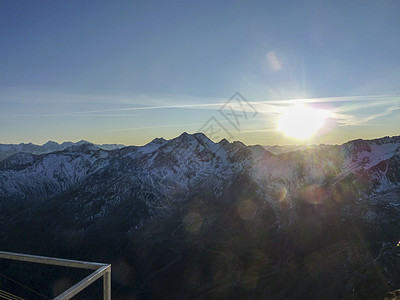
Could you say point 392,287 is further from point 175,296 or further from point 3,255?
point 3,255

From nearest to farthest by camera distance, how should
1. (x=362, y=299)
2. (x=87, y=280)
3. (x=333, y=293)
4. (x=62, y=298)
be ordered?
(x=62, y=298)
(x=87, y=280)
(x=362, y=299)
(x=333, y=293)

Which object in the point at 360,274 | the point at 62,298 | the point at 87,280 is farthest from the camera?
the point at 360,274

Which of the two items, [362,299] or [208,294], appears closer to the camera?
[362,299]

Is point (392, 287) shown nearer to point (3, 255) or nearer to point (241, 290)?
point (241, 290)

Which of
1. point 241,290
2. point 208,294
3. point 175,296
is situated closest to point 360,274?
point 241,290

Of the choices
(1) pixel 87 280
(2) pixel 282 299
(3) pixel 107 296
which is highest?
(1) pixel 87 280

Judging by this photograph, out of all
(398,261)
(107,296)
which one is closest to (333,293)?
(398,261)

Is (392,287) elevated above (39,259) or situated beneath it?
situated beneath

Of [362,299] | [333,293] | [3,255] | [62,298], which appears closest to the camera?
[62,298]

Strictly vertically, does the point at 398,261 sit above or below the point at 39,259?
below
